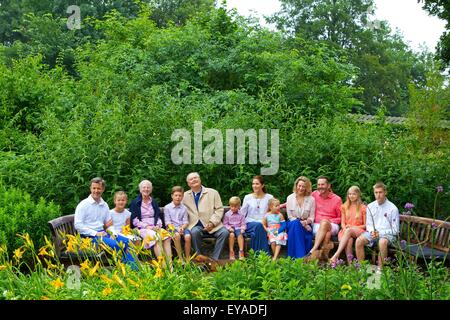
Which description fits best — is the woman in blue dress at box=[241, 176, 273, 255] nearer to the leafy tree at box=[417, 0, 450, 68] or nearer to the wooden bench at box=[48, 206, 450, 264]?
the wooden bench at box=[48, 206, 450, 264]

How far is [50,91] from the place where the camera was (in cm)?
1275

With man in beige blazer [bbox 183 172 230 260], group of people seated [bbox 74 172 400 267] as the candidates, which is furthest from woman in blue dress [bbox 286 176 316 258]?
man in beige blazer [bbox 183 172 230 260]

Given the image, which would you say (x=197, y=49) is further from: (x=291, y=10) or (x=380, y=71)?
(x=291, y=10)

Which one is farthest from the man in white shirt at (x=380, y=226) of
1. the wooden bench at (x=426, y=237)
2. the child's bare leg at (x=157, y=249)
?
the child's bare leg at (x=157, y=249)

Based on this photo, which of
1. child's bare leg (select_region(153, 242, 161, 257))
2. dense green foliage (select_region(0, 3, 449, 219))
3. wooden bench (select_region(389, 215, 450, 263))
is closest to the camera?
wooden bench (select_region(389, 215, 450, 263))

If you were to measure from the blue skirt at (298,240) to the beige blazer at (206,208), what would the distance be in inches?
31.3

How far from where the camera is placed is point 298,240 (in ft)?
24.8

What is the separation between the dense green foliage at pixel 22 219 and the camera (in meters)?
6.87

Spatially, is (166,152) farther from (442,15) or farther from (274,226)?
(442,15)

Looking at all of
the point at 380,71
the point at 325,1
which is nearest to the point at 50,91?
the point at 380,71

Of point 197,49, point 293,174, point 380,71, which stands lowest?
point 293,174

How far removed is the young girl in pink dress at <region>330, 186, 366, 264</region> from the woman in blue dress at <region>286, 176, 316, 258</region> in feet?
1.12

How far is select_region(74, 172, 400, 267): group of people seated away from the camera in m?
7.30
